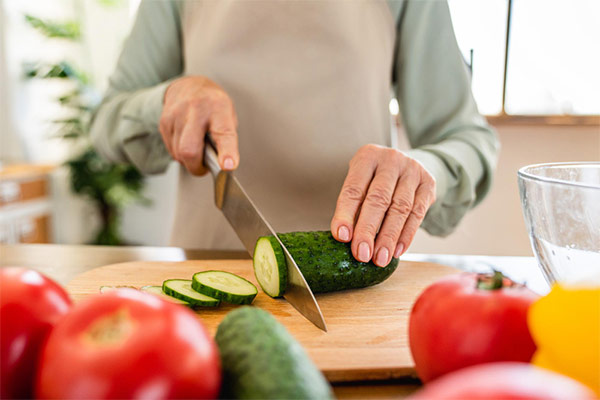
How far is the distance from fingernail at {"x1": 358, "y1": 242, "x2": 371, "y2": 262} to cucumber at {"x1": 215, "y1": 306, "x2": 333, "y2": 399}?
46 centimetres

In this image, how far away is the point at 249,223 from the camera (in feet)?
3.51

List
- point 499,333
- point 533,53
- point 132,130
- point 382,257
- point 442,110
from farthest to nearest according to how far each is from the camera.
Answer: point 533,53
point 442,110
point 132,130
point 382,257
point 499,333

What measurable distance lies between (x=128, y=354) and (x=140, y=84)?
1380 millimetres

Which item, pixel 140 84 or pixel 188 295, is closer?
pixel 188 295

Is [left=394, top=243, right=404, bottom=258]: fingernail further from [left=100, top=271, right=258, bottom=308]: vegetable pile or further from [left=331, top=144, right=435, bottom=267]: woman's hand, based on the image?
[left=100, top=271, right=258, bottom=308]: vegetable pile

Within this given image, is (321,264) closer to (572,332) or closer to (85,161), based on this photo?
(572,332)

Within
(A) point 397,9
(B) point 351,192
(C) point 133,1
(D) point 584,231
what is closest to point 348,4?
(A) point 397,9

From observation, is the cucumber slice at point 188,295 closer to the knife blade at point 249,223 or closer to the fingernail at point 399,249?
the knife blade at point 249,223

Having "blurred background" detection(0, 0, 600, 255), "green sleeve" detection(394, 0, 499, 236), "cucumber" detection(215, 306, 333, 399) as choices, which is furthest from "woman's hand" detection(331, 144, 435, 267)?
"blurred background" detection(0, 0, 600, 255)

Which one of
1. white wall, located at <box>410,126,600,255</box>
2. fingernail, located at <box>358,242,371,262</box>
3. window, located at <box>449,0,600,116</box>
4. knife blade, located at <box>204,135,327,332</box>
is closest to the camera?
knife blade, located at <box>204,135,327,332</box>

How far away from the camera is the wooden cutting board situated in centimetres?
67

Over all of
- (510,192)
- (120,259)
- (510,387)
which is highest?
(510,387)

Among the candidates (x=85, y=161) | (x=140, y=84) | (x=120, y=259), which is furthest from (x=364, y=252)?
(x=85, y=161)

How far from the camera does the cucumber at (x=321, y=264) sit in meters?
0.94
